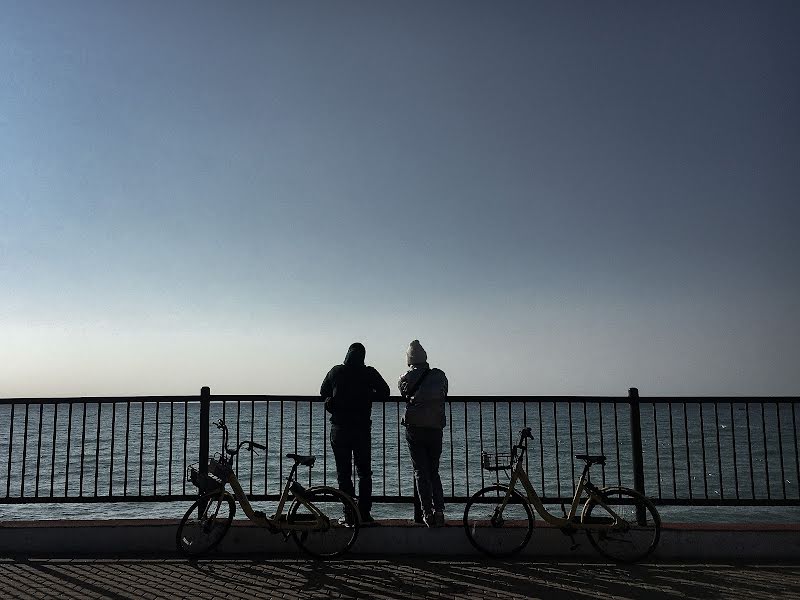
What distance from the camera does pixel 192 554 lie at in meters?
7.19

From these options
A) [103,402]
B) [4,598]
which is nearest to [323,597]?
[4,598]

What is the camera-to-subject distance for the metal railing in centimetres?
789

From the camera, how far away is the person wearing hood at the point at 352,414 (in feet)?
25.1

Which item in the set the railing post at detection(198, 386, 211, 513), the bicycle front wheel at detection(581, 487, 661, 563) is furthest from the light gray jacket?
the railing post at detection(198, 386, 211, 513)

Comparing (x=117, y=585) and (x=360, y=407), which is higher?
(x=360, y=407)

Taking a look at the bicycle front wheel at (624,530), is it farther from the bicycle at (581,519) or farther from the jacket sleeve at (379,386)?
A: the jacket sleeve at (379,386)

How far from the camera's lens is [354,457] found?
7672mm

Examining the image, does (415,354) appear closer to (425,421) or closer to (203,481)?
(425,421)

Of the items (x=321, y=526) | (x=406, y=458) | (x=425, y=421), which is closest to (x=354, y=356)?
(x=425, y=421)

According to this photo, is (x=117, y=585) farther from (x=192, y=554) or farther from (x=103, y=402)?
(x=103, y=402)

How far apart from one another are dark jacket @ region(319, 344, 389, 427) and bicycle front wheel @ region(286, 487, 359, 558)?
0.84m

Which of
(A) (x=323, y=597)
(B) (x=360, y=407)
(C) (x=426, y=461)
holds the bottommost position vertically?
(A) (x=323, y=597)

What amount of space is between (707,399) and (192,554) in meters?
5.83

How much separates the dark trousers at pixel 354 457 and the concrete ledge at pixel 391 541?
0.37m
